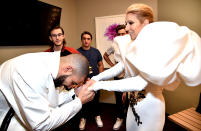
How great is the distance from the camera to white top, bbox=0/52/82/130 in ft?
2.96

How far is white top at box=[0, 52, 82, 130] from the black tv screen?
4.13 ft

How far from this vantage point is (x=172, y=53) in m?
0.88

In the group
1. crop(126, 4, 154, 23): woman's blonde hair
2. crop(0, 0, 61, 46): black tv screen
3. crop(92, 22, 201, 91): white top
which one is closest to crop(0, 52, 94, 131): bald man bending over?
crop(92, 22, 201, 91): white top

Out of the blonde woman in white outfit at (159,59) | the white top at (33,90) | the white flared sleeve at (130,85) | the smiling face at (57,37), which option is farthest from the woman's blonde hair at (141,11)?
the smiling face at (57,37)

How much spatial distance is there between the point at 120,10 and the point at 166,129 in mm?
2540

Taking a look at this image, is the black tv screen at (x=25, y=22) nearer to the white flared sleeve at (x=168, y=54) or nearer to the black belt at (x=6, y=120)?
the black belt at (x=6, y=120)

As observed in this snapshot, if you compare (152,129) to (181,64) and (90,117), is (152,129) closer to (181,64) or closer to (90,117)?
(181,64)

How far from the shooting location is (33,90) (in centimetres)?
93

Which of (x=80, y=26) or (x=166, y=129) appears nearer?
(x=166, y=129)

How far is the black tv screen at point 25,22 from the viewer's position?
199 cm

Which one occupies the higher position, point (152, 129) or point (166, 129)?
point (152, 129)

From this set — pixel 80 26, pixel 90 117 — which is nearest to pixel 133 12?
pixel 90 117

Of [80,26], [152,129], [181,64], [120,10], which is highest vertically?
[120,10]

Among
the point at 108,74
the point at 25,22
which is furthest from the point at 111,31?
the point at 108,74
